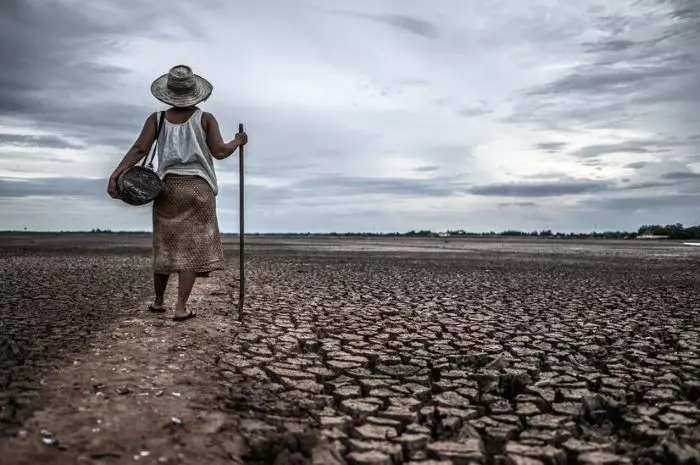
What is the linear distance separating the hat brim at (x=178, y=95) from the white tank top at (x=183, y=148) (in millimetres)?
100

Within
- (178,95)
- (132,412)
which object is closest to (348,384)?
(132,412)

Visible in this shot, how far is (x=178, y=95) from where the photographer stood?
4.12 metres

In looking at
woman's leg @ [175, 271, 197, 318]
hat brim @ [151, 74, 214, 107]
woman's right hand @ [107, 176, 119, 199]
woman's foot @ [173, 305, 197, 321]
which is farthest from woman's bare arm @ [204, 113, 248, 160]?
woman's foot @ [173, 305, 197, 321]

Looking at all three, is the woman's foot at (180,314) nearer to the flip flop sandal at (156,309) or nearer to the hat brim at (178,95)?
the flip flop sandal at (156,309)

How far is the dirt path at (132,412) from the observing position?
6.17 ft

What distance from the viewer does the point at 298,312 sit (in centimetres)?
507

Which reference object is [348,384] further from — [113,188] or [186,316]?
[113,188]

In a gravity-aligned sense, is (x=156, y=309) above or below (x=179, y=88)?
below

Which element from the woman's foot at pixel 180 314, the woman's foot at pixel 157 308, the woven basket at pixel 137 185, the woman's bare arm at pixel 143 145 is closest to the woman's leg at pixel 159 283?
the woman's foot at pixel 157 308

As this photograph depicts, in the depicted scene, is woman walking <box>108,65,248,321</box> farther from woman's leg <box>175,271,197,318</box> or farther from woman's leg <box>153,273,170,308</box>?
woman's leg <box>153,273,170,308</box>

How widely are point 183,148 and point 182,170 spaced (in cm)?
16

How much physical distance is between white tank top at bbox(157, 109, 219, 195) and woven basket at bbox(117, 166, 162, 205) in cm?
16

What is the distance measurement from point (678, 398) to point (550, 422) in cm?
77

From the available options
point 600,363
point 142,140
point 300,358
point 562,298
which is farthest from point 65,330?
point 562,298
